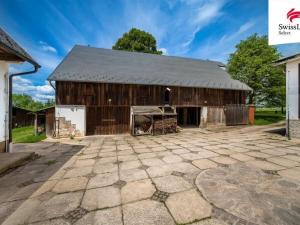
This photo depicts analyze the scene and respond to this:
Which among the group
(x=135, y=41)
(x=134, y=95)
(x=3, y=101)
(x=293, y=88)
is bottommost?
(x=3, y=101)

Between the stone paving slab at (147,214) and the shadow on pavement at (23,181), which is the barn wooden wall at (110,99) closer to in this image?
the shadow on pavement at (23,181)

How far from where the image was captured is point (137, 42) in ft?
94.0

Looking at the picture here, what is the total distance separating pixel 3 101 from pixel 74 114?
6.52 metres

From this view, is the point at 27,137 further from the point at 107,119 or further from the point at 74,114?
the point at 107,119

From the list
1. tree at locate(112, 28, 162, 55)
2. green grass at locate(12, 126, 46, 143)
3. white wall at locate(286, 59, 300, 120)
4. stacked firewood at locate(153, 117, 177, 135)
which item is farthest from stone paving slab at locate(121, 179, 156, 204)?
tree at locate(112, 28, 162, 55)

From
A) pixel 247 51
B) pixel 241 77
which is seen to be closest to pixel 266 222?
pixel 241 77

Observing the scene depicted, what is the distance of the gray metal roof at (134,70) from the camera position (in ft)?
44.7

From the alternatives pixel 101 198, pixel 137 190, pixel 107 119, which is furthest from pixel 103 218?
pixel 107 119

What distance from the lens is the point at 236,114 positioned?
1741 centimetres

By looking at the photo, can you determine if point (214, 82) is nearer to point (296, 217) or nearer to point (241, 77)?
point (241, 77)

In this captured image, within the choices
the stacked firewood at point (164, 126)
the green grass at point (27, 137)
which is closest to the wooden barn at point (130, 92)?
the stacked firewood at point (164, 126)

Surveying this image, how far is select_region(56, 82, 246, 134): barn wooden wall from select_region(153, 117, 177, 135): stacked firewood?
220 cm

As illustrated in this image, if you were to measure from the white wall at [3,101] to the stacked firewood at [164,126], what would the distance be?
372 inches

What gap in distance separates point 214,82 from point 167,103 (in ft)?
21.0
